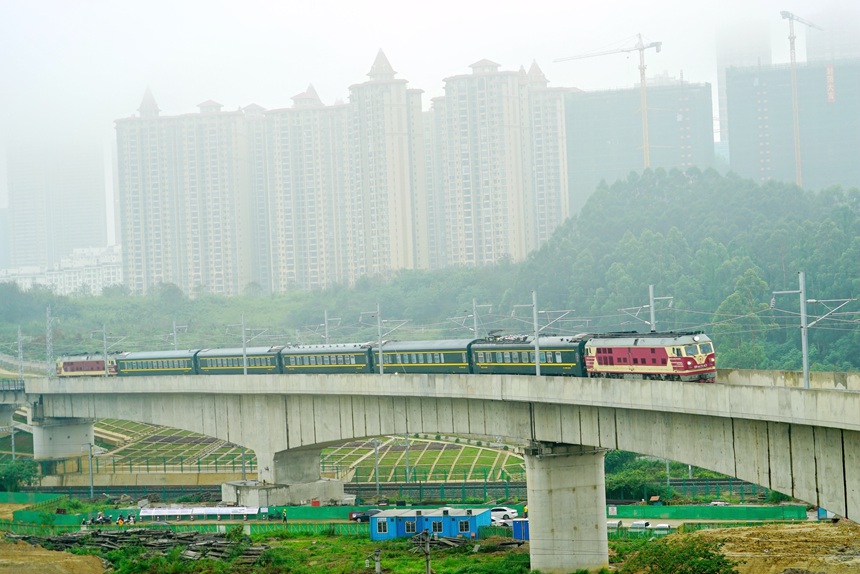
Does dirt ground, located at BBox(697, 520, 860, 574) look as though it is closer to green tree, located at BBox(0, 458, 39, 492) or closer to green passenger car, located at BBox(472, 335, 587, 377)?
green passenger car, located at BBox(472, 335, 587, 377)

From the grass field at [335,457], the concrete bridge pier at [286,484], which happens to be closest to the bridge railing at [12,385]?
the grass field at [335,457]

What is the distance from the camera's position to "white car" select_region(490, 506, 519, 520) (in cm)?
5878

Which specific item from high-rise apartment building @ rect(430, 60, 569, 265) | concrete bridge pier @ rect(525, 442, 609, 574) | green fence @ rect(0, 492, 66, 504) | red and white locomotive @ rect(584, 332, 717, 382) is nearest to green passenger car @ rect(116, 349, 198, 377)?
green fence @ rect(0, 492, 66, 504)

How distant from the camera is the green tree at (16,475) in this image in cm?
8081

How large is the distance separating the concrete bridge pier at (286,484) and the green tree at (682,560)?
78.9ft

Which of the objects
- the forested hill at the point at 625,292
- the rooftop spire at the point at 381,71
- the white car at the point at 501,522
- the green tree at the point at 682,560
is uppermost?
the rooftop spire at the point at 381,71

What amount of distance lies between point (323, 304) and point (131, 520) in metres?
110

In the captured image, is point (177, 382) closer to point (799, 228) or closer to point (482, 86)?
point (799, 228)

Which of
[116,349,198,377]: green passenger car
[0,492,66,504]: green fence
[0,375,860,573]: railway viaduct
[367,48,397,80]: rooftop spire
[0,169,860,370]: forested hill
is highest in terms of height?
[367,48,397,80]: rooftop spire

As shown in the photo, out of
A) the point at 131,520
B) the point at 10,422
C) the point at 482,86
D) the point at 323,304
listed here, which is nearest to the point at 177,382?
the point at 131,520

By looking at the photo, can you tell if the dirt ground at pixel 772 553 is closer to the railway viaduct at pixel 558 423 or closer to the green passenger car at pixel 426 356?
the railway viaduct at pixel 558 423

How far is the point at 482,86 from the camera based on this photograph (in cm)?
19275

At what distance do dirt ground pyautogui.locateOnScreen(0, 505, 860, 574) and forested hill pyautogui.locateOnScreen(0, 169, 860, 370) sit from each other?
42.8 meters

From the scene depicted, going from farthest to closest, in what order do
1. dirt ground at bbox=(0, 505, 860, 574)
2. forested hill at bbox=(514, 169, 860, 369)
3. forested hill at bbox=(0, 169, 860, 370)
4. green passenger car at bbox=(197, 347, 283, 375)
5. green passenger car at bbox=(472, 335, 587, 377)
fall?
forested hill at bbox=(0, 169, 860, 370) < forested hill at bbox=(514, 169, 860, 369) < green passenger car at bbox=(197, 347, 283, 375) < green passenger car at bbox=(472, 335, 587, 377) < dirt ground at bbox=(0, 505, 860, 574)
